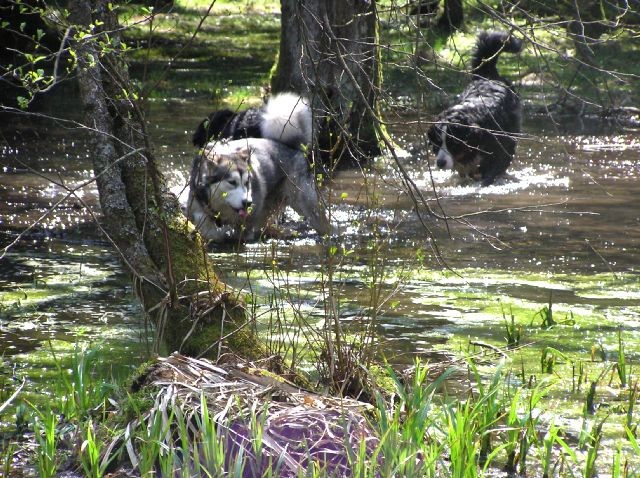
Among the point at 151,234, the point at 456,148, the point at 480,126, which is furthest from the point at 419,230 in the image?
the point at 151,234

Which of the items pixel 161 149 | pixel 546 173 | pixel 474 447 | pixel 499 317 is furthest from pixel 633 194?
pixel 474 447

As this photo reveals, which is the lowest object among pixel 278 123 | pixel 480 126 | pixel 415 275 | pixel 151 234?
pixel 415 275

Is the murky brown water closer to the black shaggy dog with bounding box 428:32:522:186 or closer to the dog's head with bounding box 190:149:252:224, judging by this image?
the black shaggy dog with bounding box 428:32:522:186

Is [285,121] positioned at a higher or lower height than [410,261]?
higher

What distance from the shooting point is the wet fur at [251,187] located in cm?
722

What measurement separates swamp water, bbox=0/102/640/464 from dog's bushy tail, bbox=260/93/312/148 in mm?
696

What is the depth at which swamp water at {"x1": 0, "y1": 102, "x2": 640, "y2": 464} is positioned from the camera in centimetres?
447

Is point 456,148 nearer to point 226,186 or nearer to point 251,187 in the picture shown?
point 251,187

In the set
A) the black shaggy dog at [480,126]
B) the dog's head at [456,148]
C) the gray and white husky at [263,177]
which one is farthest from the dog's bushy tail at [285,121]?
the dog's head at [456,148]

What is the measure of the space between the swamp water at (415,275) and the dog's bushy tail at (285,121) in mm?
696

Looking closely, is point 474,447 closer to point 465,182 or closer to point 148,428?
point 148,428

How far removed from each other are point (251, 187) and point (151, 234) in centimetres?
Answer: 320

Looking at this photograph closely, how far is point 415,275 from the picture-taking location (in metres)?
6.43

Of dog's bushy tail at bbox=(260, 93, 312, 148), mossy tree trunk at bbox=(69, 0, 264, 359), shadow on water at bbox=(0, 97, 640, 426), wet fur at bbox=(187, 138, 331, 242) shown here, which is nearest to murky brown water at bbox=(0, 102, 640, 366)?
shadow on water at bbox=(0, 97, 640, 426)
